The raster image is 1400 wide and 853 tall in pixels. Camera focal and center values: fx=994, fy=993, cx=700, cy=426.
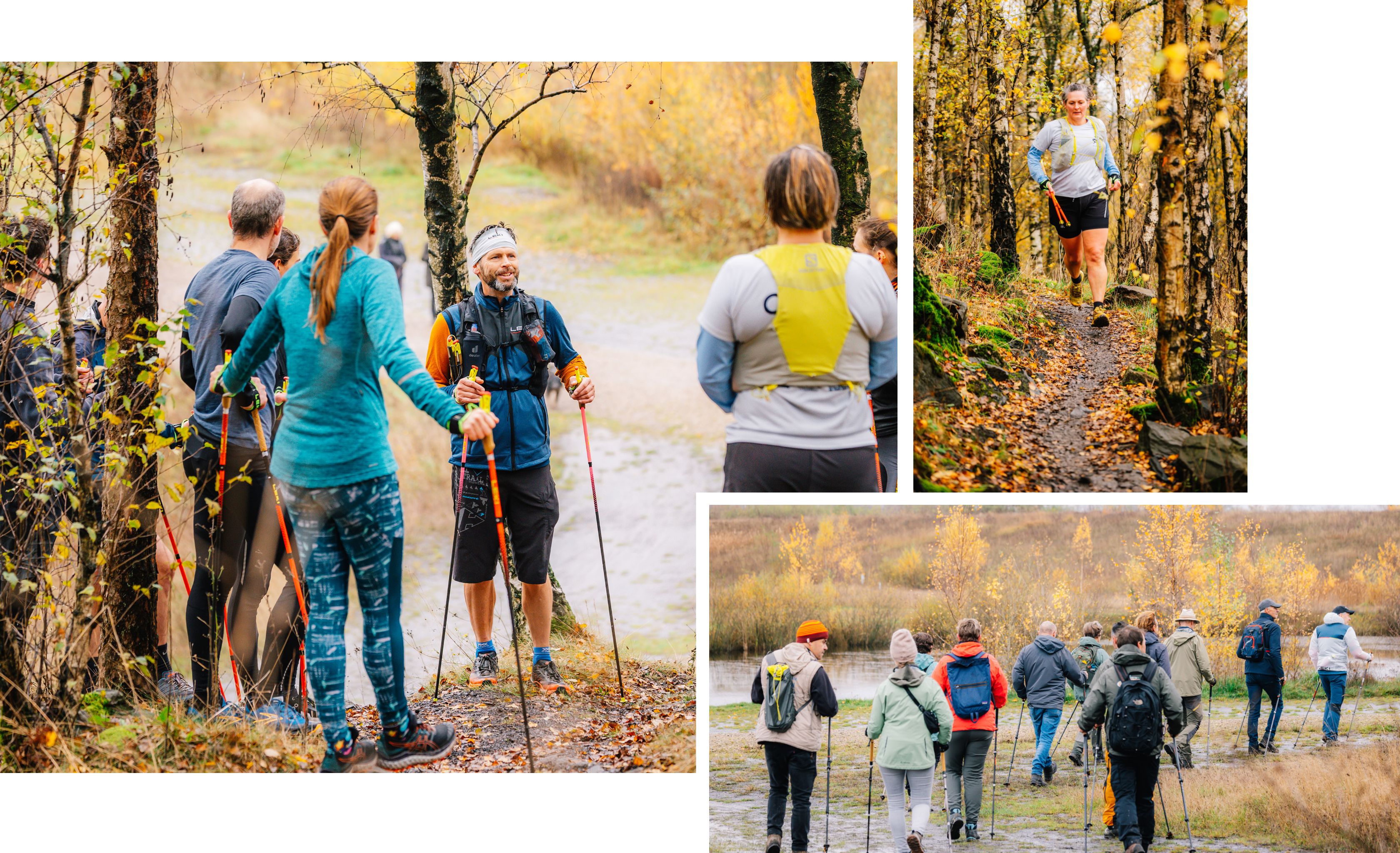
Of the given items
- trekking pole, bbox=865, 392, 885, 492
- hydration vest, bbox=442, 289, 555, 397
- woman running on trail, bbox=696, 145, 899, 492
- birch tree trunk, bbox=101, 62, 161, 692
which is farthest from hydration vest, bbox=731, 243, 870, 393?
birch tree trunk, bbox=101, 62, 161, 692

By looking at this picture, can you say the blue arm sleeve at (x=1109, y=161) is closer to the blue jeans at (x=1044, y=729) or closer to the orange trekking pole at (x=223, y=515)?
the blue jeans at (x=1044, y=729)

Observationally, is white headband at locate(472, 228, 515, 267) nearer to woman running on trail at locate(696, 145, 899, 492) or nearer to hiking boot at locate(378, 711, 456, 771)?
woman running on trail at locate(696, 145, 899, 492)

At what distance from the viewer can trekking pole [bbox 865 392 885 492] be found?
396 cm

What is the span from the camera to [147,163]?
453 cm

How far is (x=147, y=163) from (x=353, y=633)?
4318mm

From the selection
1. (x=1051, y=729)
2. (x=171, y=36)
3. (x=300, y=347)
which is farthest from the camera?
(x=1051, y=729)

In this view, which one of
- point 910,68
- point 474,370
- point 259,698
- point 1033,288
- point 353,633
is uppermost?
point 910,68

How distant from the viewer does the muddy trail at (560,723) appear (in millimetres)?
4395

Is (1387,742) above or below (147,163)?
below

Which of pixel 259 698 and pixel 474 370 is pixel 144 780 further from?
pixel 474 370

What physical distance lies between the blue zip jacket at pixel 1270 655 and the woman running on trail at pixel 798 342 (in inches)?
83.4

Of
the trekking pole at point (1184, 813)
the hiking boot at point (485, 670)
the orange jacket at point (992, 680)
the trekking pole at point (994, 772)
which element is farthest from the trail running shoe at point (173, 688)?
the trekking pole at point (1184, 813)

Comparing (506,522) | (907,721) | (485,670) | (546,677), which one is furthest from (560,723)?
(907,721)

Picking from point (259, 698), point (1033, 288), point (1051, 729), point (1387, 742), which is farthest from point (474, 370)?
point (1387, 742)
